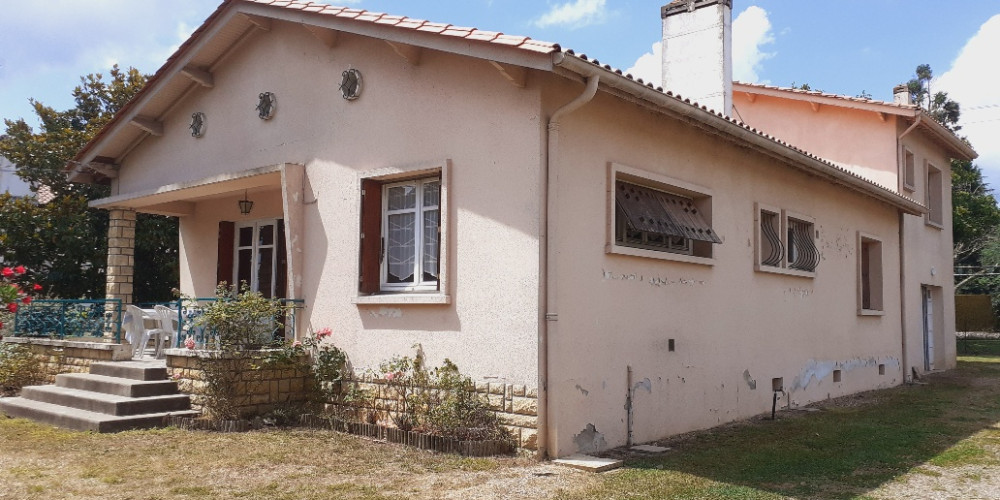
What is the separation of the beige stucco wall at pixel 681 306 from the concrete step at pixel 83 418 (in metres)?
4.48

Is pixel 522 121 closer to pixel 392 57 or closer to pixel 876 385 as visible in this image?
pixel 392 57

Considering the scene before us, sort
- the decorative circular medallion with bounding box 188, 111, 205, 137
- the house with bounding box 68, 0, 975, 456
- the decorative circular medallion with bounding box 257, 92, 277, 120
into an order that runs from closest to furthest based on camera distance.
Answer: the house with bounding box 68, 0, 975, 456 < the decorative circular medallion with bounding box 257, 92, 277, 120 < the decorative circular medallion with bounding box 188, 111, 205, 137

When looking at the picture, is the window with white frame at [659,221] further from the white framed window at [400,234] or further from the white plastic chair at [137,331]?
the white plastic chair at [137,331]

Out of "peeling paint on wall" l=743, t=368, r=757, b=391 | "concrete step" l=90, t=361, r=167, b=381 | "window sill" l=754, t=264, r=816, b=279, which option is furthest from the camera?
"window sill" l=754, t=264, r=816, b=279

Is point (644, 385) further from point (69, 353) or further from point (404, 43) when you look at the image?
point (69, 353)

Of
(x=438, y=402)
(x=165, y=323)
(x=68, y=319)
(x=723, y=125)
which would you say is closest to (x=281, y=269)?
(x=165, y=323)

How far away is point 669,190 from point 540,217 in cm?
262

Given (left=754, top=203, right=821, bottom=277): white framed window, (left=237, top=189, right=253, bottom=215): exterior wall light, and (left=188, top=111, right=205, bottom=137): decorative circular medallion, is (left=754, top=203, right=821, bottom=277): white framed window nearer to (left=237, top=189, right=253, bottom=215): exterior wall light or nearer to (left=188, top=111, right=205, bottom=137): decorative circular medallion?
(left=237, top=189, right=253, bottom=215): exterior wall light

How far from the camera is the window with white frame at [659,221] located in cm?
843

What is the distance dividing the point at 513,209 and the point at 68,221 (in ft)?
38.3

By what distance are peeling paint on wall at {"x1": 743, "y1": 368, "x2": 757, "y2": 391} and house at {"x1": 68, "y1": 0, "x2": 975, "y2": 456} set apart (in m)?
0.03

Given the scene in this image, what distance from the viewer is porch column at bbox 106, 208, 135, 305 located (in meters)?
12.0

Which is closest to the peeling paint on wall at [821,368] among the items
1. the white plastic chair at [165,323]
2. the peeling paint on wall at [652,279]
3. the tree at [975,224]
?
the peeling paint on wall at [652,279]

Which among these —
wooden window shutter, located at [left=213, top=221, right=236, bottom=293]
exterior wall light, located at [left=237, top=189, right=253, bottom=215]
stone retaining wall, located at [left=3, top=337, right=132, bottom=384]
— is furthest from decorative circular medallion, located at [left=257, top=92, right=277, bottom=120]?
stone retaining wall, located at [left=3, top=337, right=132, bottom=384]
